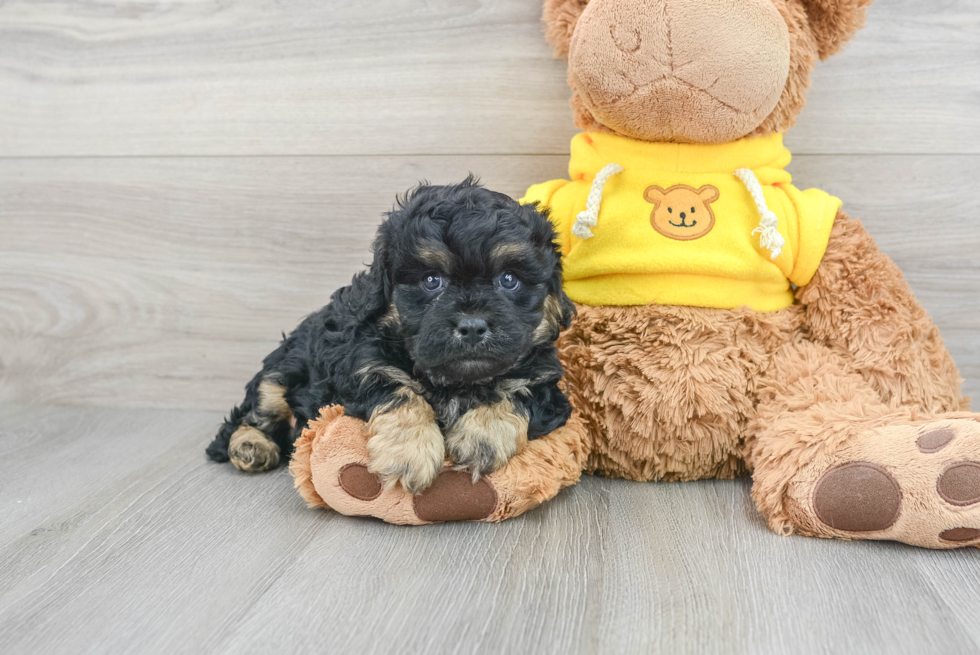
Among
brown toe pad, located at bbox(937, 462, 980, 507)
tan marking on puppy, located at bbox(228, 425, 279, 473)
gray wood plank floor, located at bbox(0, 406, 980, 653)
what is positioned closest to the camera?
gray wood plank floor, located at bbox(0, 406, 980, 653)

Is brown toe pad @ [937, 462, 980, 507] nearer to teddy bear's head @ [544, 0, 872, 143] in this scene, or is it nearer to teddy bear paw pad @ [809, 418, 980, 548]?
teddy bear paw pad @ [809, 418, 980, 548]

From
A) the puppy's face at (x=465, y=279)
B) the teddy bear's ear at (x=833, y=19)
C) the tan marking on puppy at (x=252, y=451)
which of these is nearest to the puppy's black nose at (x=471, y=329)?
the puppy's face at (x=465, y=279)

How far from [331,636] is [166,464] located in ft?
3.45

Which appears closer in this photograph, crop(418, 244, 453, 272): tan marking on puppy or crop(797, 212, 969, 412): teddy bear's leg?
crop(418, 244, 453, 272): tan marking on puppy

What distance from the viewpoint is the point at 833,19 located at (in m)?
1.64

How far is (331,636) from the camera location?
3.63 feet

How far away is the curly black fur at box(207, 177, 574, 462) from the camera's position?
4.46 feet

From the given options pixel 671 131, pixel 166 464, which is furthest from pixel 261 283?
pixel 671 131

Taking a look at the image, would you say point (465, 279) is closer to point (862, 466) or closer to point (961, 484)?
point (862, 466)

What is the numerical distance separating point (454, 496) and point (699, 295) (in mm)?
→ 711

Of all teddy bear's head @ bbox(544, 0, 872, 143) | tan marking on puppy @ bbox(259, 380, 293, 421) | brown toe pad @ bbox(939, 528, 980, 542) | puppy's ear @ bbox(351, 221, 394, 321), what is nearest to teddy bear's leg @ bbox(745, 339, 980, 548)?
brown toe pad @ bbox(939, 528, 980, 542)

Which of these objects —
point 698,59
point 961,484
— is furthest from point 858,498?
point 698,59

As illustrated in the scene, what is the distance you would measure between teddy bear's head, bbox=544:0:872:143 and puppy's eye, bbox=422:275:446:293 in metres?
0.56

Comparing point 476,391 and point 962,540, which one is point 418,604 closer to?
point 476,391
